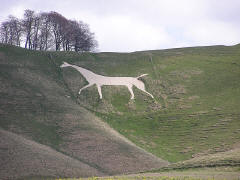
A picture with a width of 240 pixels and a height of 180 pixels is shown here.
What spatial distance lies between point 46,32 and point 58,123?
52.3 meters

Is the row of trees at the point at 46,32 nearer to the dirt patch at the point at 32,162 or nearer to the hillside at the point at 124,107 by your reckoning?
the hillside at the point at 124,107

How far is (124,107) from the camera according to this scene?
57438 millimetres

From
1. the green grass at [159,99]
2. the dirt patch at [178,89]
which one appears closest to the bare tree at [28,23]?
the green grass at [159,99]

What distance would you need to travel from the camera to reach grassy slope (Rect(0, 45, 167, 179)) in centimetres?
3797

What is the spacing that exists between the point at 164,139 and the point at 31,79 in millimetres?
24289

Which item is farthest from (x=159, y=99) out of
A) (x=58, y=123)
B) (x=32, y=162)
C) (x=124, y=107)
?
(x=32, y=162)

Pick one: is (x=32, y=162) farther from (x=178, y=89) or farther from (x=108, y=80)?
(x=178, y=89)

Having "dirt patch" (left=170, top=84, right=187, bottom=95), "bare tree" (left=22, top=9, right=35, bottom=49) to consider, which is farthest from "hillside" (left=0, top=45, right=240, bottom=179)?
"bare tree" (left=22, top=9, right=35, bottom=49)

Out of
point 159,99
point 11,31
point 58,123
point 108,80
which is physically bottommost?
point 58,123

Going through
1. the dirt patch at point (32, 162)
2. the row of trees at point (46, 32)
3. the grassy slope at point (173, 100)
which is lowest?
the dirt patch at point (32, 162)

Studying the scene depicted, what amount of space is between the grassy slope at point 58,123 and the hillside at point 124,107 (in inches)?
4.6

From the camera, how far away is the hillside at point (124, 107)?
4031cm

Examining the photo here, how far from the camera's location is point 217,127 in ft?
162

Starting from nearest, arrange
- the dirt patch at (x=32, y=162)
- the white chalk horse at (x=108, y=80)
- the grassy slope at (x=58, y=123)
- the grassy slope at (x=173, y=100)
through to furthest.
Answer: the dirt patch at (x=32, y=162) → the grassy slope at (x=58, y=123) → the grassy slope at (x=173, y=100) → the white chalk horse at (x=108, y=80)
